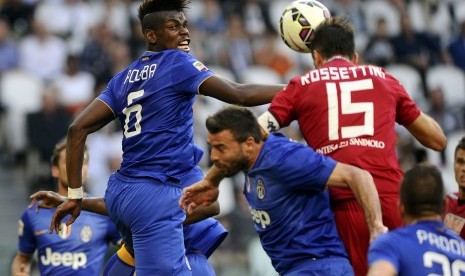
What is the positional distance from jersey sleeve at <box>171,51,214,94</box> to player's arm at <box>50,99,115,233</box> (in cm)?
59

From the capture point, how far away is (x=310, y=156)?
7125mm

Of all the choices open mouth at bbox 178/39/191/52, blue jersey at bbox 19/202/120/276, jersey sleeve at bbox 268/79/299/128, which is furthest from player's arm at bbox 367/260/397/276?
blue jersey at bbox 19/202/120/276

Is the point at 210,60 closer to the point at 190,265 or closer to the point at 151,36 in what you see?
the point at 190,265

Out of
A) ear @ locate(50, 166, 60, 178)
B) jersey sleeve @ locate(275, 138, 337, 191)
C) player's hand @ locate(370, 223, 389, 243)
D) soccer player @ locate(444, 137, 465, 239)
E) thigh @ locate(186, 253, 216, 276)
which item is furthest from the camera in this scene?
ear @ locate(50, 166, 60, 178)

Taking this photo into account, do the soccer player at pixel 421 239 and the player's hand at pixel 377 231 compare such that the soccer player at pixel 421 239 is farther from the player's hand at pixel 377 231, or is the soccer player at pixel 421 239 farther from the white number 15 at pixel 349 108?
the white number 15 at pixel 349 108

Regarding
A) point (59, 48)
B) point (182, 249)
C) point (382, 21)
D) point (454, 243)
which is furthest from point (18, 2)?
point (454, 243)

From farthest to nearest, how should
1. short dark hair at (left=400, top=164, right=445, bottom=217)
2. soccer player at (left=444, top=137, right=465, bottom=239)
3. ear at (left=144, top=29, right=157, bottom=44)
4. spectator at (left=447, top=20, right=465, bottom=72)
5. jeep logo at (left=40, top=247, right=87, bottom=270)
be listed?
1. spectator at (left=447, top=20, right=465, bottom=72)
2. jeep logo at (left=40, top=247, right=87, bottom=270)
3. ear at (left=144, top=29, right=157, bottom=44)
4. soccer player at (left=444, top=137, right=465, bottom=239)
5. short dark hair at (left=400, top=164, right=445, bottom=217)

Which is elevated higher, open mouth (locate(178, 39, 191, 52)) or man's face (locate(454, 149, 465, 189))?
open mouth (locate(178, 39, 191, 52))

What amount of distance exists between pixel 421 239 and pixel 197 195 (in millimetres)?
1811

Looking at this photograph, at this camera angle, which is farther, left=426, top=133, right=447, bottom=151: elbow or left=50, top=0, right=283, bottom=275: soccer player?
left=50, top=0, right=283, bottom=275: soccer player

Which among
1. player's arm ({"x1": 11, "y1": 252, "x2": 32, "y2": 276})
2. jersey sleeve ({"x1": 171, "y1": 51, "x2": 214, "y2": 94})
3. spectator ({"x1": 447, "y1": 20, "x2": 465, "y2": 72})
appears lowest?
spectator ({"x1": 447, "y1": 20, "x2": 465, "y2": 72})

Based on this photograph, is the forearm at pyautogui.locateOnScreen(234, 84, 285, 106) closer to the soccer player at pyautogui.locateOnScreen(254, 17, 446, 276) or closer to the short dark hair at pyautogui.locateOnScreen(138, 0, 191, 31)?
the soccer player at pyautogui.locateOnScreen(254, 17, 446, 276)

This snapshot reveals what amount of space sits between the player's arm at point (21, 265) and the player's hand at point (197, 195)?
2.65 metres

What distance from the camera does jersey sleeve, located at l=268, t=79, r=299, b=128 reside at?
24.4 feet
